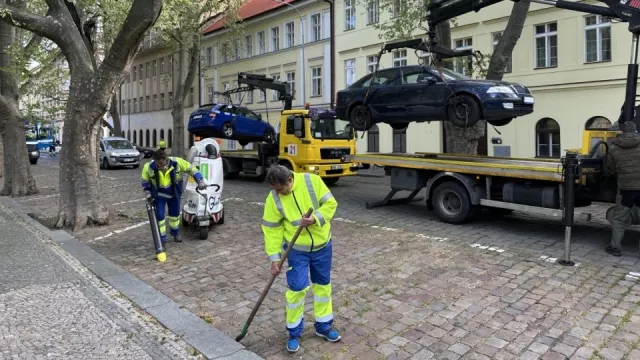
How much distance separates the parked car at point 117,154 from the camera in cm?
2559

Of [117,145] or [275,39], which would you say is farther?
[275,39]

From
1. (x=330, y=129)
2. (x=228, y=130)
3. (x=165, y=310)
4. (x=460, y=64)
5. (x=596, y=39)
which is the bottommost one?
(x=165, y=310)

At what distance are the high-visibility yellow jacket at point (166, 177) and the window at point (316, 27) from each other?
24430mm

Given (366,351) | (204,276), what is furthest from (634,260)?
(204,276)

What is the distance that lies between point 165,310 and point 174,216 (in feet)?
10.5

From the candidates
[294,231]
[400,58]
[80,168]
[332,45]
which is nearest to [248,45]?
[332,45]

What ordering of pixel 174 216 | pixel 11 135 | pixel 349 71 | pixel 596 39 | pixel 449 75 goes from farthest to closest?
pixel 349 71 → pixel 596 39 → pixel 11 135 → pixel 449 75 → pixel 174 216

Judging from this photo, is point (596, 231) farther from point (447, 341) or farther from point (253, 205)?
point (253, 205)

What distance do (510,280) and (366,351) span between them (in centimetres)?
252

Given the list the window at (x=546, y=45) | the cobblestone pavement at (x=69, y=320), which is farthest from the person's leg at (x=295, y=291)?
the window at (x=546, y=45)

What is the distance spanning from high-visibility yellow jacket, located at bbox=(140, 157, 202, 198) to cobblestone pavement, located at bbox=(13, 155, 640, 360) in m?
0.89

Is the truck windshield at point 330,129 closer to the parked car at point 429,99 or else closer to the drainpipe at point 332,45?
the parked car at point 429,99

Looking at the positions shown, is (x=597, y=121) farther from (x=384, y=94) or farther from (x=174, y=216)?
(x=174, y=216)

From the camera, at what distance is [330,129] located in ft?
50.4
